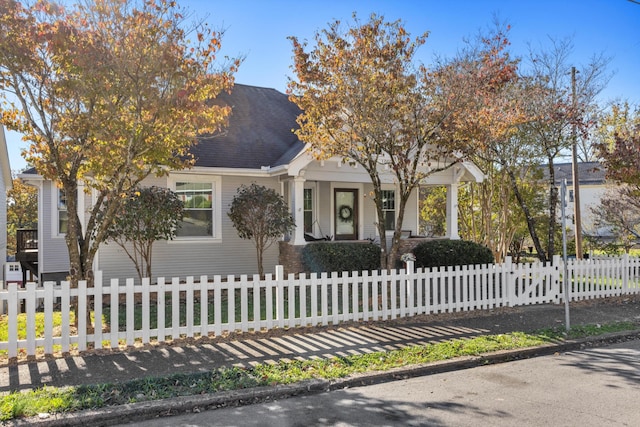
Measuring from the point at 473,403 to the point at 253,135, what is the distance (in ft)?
40.0

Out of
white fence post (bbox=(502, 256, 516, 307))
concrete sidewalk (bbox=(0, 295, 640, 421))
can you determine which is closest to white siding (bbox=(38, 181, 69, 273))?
concrete sidewalk (bbox=(0, 295, 640, 421))

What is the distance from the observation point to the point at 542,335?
7656 millimetres

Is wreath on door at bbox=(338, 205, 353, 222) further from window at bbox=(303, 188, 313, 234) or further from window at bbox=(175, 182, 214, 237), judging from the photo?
window at bbox=(175, 182, 214, 237)

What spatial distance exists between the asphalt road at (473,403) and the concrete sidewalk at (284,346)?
4.01 ft

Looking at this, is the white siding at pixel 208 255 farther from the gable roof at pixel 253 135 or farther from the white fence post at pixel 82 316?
the white fence post at pixel 82 316

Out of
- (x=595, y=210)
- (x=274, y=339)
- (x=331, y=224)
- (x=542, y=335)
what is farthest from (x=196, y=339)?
(x=595, y=210)

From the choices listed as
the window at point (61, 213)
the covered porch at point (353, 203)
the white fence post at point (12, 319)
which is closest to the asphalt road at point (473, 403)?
the white fence post at point (12, 319)

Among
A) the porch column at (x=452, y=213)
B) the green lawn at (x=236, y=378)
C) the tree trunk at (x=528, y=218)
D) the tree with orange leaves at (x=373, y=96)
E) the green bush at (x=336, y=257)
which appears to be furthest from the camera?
the porch column at (x=452, y=213)

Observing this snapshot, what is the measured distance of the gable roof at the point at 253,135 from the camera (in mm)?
13789

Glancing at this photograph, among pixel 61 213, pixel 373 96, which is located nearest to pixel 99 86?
pixel 373 96

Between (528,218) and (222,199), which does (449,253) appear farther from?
(222,199)

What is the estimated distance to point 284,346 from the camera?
22.8ft

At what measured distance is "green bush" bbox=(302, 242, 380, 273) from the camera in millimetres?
12445

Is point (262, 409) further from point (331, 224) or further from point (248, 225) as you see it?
point (331, 224)
